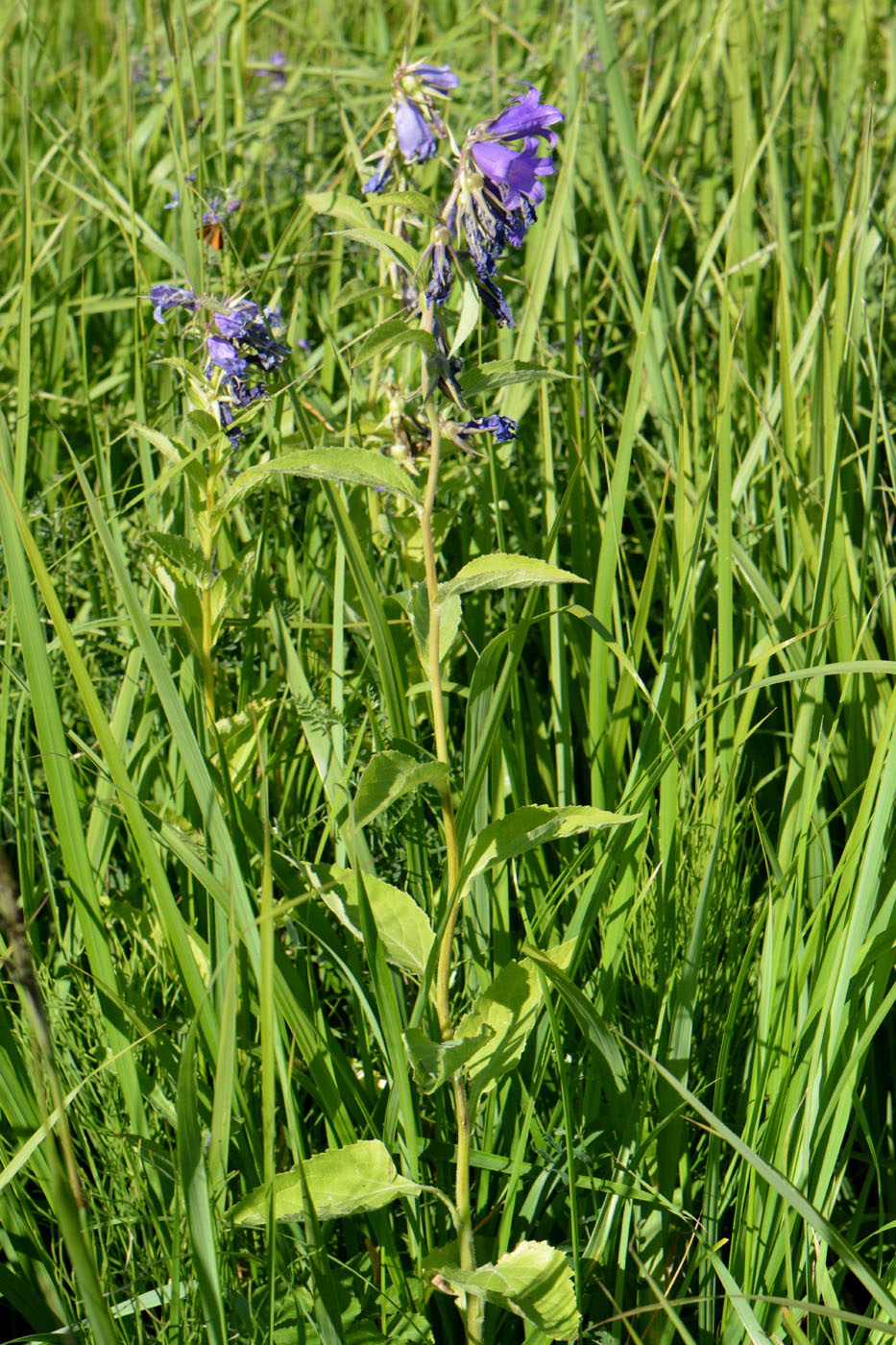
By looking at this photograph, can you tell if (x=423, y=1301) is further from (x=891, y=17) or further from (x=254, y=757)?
(x=891, y=17)

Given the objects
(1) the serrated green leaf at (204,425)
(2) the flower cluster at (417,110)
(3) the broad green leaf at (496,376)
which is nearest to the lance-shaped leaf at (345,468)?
(3) the broad green leaf at (496,376)

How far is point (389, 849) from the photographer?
4.59 feet

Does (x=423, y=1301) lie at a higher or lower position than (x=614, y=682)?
lower

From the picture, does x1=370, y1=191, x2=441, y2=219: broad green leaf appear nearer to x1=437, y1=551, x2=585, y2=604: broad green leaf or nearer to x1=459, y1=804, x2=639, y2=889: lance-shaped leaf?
x1=437, y1=551, x2=585, y2=604: broad green leaf

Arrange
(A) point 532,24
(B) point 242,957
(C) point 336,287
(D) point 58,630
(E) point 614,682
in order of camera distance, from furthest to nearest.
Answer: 1. (A) point 532,24
2. (C) point 336,287
3. (E) point 614,682
4. (B) point 242,957
5. (D) point 58,630

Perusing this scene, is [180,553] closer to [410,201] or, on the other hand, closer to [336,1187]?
[410,201]

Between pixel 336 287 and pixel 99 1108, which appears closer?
pixel 99 1108

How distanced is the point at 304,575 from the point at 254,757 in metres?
0.34

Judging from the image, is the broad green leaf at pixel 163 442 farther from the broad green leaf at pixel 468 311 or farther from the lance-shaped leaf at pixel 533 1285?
the lance-shaped leaf at pixel 533 1285

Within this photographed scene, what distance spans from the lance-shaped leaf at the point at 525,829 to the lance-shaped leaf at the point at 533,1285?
339 mm

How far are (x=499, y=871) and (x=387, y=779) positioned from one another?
14.2 inches

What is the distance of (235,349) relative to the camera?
1317mm

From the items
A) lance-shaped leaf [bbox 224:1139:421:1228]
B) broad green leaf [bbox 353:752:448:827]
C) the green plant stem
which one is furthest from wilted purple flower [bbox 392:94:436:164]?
lance-shaped leaf [bbox 224:1139:421:1228]

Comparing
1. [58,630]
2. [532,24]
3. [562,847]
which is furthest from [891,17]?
[58,630]
